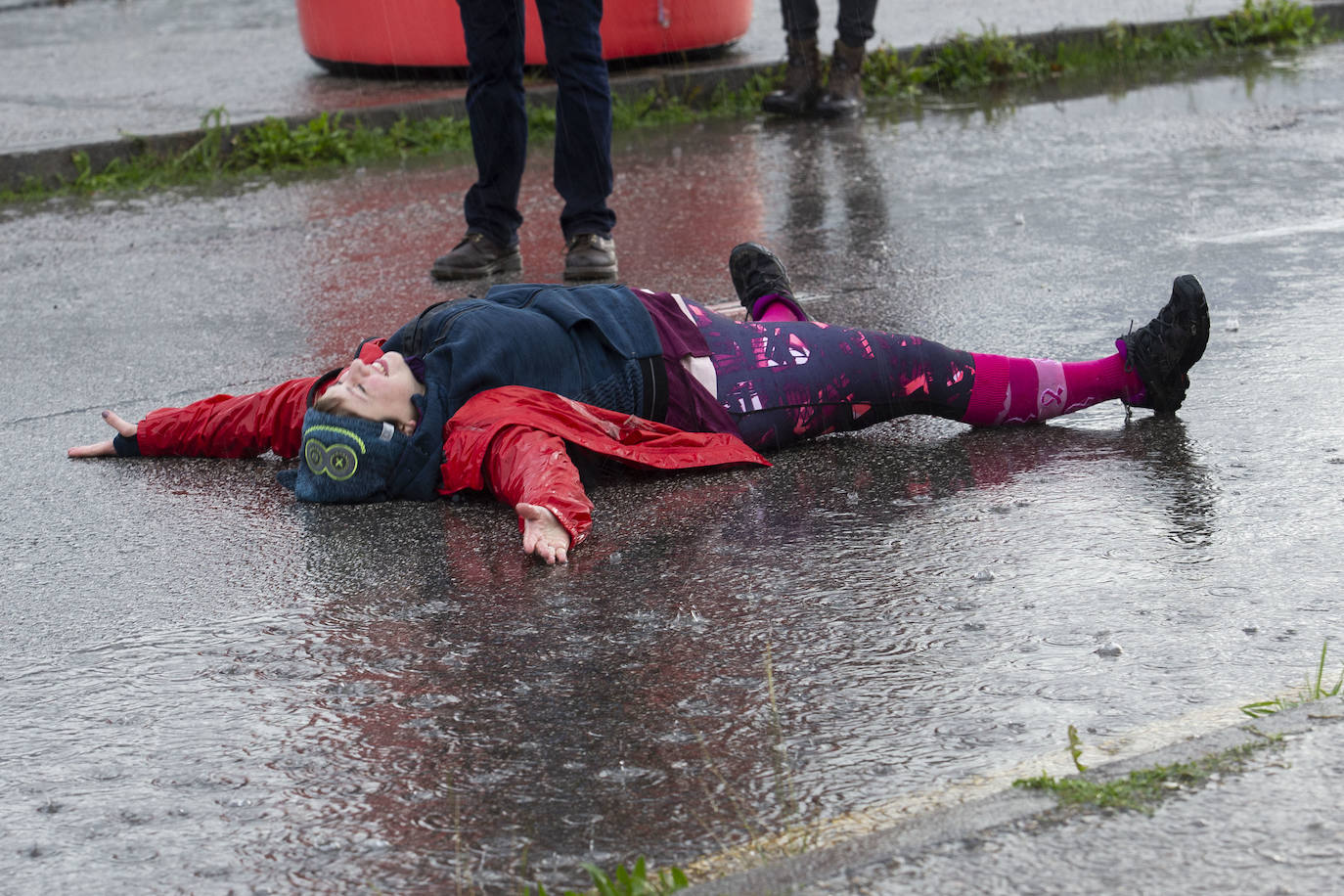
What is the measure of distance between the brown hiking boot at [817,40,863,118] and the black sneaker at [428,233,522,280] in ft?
9.81

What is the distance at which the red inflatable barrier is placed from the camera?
8062 millimetres

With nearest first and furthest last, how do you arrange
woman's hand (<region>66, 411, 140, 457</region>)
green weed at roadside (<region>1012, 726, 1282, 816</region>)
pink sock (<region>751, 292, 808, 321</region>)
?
green weed at roadside (<region>1012, 726, 1282, 816</region>) → woman's hand (<region>66, 411, 140, 457</region>) → pink sock (<region>751, 292, 808, 321</region>)

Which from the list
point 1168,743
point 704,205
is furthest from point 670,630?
point 704,205

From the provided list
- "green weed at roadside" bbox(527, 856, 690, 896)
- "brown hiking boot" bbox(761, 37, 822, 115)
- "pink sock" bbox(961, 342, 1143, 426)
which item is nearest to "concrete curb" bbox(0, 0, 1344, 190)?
"brown hiking boot" bbox(761, 37, 822, 115)

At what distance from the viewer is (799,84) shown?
303 inches

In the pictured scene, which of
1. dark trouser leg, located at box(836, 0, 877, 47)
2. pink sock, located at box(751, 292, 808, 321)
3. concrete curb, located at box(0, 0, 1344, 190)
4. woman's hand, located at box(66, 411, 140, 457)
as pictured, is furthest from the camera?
dark trouser leg, located at box(836, 0, 877, 47)

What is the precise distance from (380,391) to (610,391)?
505 mm

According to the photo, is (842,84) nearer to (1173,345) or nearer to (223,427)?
(1173,345)

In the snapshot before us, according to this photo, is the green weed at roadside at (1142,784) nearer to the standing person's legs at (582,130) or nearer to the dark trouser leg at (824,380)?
the dark trouser leg at (824,380)

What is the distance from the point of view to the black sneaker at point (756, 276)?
154 inches

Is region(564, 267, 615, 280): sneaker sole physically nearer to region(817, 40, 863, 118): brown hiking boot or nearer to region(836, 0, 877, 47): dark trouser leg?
region(817, 40, 863, 118): brown hiking boot

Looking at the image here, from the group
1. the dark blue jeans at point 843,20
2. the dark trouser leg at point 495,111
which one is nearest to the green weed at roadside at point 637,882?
the dark trouser leg at point 495,111

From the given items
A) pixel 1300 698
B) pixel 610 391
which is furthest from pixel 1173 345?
pixel 1300 698

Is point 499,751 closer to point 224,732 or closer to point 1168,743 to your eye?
point 224,732
